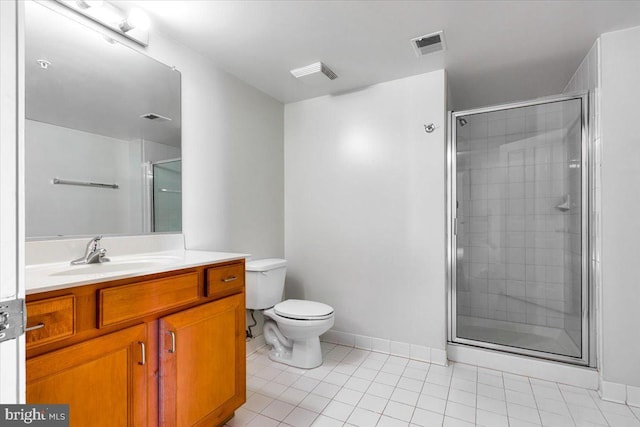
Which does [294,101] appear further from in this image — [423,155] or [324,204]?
[423,155]

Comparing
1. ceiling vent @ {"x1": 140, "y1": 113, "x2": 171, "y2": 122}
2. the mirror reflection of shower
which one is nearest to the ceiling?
ceiling vent @ {"x1": 140, "y1": 113, "x2": 171, "y2": 122}

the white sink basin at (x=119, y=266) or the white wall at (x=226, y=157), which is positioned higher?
the white wall at (x=226, y=157)

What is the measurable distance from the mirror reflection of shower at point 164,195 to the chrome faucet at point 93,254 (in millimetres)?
314

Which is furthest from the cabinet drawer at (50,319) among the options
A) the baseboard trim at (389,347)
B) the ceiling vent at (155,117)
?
the baseboard trim at (389,347)

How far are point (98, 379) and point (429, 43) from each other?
2.32 metres

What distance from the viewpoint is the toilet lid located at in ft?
7.19

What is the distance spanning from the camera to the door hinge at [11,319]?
0.64 metres

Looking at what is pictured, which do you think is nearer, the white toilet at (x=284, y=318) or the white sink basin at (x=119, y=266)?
the white sink basin at (x=119, y=266)

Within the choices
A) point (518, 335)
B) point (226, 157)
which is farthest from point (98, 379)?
→ point (518, 335)

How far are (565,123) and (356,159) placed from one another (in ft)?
4.91

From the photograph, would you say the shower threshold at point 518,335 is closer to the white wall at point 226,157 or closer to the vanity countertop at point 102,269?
the white wall at point 226,157

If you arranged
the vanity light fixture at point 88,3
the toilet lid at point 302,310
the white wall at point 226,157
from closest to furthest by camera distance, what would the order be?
the vanity light fixture at point 88,3 → the white wall at point 226,157 → the toilet lid at point 302,310

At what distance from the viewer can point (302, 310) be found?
7.43ft

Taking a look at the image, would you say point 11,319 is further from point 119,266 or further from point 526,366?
point 526,366
